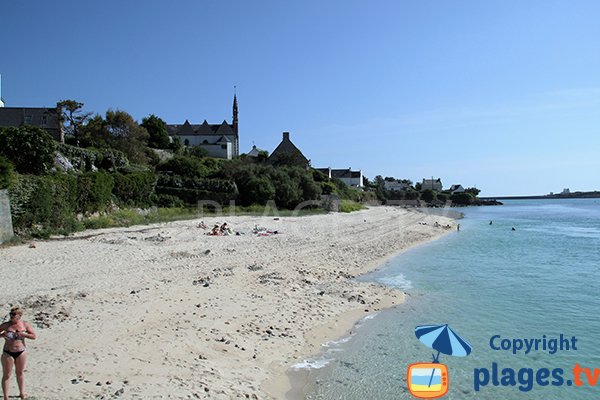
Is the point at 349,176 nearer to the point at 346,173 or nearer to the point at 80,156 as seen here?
the point at 346,173

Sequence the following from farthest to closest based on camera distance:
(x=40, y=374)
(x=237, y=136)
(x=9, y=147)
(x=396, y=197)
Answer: (x=396, y=197) → (x=237, y=136) → (x=9, y=147) → (x=40, y=374)

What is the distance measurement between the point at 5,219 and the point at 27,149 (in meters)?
7.65

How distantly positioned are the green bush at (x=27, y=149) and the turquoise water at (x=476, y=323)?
18950 millimetres

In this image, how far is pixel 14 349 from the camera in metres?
5.65

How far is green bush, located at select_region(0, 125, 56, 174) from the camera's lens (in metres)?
23.4

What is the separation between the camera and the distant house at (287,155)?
64700mm

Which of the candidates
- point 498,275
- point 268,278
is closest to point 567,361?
point 268,278

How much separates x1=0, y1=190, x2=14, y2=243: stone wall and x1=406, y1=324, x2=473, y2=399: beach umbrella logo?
633 inches

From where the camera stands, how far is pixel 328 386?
7621 millimetres

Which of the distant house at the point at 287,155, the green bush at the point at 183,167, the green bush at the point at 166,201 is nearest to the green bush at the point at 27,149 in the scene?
the green bush at the point at 166,201

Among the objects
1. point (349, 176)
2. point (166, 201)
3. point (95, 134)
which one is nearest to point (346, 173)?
point (349, 176)

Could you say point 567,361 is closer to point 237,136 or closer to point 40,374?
point 40,374

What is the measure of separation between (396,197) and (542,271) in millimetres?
93222

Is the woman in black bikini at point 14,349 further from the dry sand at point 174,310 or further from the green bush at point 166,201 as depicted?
the green bush at point 166,201
